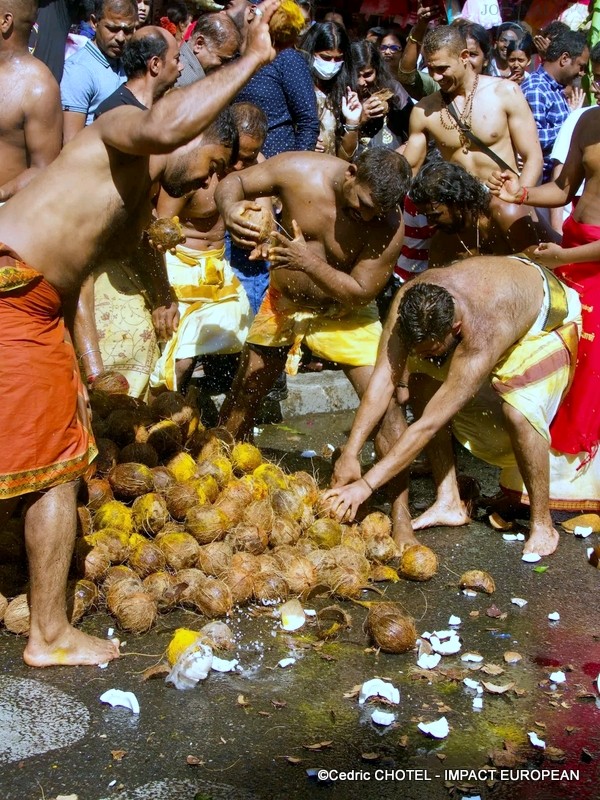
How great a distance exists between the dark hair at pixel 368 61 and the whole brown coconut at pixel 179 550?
183 inches

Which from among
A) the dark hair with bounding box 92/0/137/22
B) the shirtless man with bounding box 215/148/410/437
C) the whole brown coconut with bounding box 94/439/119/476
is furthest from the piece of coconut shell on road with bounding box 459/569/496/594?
the dark hair with bounding box 92/0/137/22

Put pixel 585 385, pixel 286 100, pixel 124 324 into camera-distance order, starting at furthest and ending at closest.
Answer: pixel 286 100
pixel 124 324
pixel 585 385

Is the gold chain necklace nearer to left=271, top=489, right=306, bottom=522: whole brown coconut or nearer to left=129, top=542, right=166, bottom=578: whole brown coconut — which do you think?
left=271, top=489, right=306, bottom=522: whole brown coconut

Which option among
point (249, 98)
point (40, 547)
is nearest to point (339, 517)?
point (40, 547)

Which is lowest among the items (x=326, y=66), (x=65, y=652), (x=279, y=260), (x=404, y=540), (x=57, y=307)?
(x=404, y=540)

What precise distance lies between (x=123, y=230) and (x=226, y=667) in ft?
6.41

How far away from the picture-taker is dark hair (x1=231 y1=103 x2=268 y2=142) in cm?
597

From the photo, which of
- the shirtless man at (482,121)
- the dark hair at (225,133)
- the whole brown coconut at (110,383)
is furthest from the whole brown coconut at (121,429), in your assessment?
the shirtless man at (482,121)

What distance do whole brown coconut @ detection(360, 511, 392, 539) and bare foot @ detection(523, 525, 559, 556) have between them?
0.82 m

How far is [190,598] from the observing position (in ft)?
15.7

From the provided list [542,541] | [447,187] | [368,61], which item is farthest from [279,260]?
[368,61]

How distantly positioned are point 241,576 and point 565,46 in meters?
6.19

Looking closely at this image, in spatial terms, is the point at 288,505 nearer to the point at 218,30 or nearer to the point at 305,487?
the point at 305,487

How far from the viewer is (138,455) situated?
5.48 m
